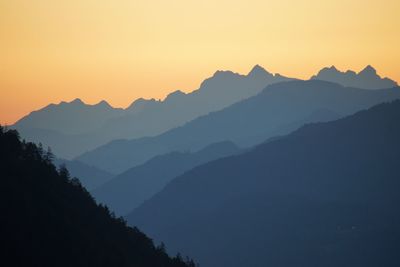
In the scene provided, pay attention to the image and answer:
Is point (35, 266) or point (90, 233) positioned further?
point (90, 233)

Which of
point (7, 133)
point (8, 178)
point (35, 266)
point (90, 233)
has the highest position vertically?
point (7, 133)

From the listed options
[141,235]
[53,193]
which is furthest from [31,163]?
[141,235]

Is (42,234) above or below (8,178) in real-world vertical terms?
below

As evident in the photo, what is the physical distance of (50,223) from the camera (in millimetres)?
82812

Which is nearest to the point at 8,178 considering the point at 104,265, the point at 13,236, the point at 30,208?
the point at 30,208

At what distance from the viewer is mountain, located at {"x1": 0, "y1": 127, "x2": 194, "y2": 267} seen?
7738 centimetres

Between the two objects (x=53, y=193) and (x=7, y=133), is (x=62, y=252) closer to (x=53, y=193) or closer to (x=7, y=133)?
(x=53, y=193)

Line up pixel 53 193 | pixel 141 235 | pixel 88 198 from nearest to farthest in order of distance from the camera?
pixel 53 193 → pixel 88 198 → pixel 141 235

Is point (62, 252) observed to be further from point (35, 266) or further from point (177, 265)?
point (177, 265)

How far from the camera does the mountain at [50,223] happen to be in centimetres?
7738

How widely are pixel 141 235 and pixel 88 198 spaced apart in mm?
13217

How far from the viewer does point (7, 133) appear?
96.4 m

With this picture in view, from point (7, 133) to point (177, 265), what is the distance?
34895 mm

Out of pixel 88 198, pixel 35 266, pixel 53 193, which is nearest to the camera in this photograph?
pixel 35 266
